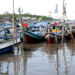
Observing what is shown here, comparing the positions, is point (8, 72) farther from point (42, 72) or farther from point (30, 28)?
point (30, 28)

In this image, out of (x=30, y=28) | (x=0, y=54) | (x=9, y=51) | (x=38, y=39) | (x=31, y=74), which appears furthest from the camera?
(x=30, y=28)

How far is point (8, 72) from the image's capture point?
6035mm

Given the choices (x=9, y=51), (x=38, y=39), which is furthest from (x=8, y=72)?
(x=38, y=39)

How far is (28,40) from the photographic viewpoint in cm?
1591

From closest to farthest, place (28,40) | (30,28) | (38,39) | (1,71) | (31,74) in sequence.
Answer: (31,74) < (1,71) < (28,40) < (38,39) < (30,28)

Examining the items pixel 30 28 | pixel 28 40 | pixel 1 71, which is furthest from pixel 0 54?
pixel 30 28

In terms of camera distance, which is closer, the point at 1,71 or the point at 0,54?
the point at 1,71

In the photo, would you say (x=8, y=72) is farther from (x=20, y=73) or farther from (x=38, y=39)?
(x=38, y=39)

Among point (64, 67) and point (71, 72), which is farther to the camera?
point (64, 67)

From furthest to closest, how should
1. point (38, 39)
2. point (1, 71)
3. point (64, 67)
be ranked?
1. point (38, 39)
2. point (64, 67)
3. point (1, 71)

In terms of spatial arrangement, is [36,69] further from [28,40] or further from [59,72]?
[28,40]

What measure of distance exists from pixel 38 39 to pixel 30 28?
34.7 ft

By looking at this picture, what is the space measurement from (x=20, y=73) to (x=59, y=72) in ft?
5.14

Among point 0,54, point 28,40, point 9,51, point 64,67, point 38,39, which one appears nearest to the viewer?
point 64,67
